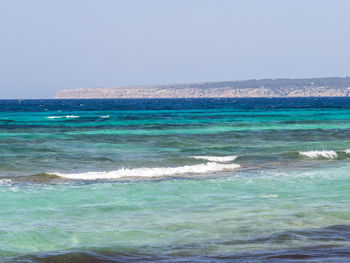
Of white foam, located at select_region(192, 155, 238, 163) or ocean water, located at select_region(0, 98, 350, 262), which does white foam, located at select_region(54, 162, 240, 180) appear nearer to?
ocean water, located at select_region(0, 98, 350, 262)

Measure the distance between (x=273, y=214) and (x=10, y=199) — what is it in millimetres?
6560

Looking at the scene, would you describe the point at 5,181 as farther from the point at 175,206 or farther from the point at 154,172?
the point at 175,206

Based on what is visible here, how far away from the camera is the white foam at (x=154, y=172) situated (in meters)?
19.1

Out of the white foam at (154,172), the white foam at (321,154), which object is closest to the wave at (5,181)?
the white foam at (154,172)

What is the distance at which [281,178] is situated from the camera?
715 inches

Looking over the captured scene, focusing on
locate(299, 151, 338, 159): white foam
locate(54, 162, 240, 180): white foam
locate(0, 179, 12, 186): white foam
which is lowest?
locate(299, 151, 338, 159): white foam

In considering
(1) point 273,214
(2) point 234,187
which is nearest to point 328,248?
(1) point 273,214

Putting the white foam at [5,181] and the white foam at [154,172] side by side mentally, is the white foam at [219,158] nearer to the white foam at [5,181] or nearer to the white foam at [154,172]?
the white foam at [154,172]

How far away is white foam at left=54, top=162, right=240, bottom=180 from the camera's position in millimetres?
19109

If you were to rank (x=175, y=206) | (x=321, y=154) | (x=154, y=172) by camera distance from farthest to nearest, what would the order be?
(x=321, y=154), (x=154, y=172), (x=175, y=206)

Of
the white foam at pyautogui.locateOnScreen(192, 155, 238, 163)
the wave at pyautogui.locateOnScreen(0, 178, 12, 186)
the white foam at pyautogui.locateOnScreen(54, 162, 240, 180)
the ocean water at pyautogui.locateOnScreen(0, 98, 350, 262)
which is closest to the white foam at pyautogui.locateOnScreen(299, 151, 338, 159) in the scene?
the ocean water at pyautogui.locateOnScreen(0, 98, 350, 262)

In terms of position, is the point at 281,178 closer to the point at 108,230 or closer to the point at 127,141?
the point at 108,230

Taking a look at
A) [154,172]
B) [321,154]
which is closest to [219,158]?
[321,154]

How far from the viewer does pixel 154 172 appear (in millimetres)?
20047
